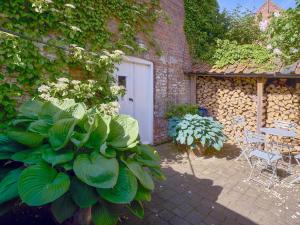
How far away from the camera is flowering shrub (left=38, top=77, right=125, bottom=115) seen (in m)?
3.52

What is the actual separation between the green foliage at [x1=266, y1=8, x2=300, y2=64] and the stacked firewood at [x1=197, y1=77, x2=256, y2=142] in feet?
4.27

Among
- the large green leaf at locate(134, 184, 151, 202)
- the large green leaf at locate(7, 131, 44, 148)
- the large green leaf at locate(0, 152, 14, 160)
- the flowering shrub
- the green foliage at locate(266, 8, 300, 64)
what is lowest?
the large green leaf at locate(134, 184, 151, 202)

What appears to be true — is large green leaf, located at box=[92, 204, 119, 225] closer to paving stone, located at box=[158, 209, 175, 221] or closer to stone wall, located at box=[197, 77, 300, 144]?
paving stone, located at box=[158, 209, 175, 221]

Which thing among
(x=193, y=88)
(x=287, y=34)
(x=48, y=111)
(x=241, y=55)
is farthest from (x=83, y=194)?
(x=241, y=55)

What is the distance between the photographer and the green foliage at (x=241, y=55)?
6.74 m

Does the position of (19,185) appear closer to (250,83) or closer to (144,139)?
(144,139)

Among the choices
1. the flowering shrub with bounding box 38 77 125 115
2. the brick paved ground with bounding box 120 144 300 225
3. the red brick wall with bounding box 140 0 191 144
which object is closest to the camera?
the brick paved ground with bounding box 120 144 300 225

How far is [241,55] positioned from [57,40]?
5.52 meters

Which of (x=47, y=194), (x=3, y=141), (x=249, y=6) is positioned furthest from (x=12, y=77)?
(x=249, y=6)

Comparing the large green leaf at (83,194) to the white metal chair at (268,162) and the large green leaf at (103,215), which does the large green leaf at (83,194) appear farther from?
the white metal chair at (268,162)

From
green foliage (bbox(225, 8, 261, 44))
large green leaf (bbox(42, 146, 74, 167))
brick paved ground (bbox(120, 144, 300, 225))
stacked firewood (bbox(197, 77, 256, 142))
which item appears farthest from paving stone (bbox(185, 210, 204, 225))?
green foliage (bbox(225, 8, 261, 44))

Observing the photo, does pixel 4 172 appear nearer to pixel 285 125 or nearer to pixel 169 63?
pixel 169 63

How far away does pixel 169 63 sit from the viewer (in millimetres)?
6602

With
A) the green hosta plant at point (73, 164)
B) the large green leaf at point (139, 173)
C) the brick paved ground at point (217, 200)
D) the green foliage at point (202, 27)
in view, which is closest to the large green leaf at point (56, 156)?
the green hosta plant at point (73, 164)
